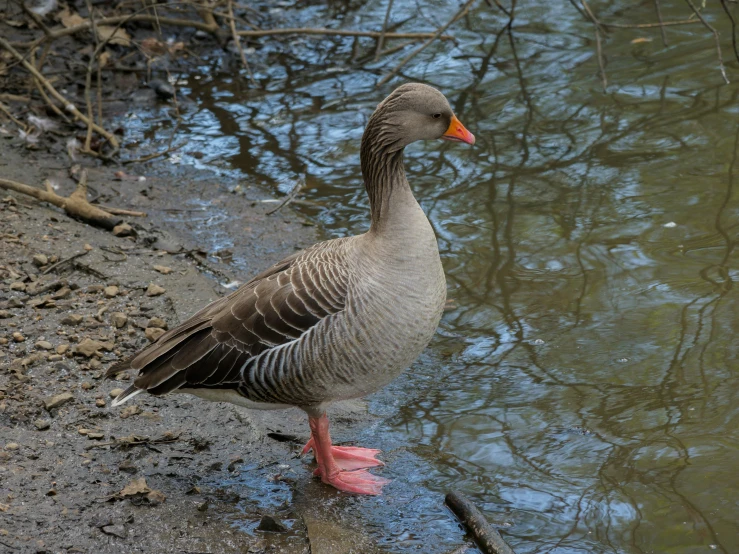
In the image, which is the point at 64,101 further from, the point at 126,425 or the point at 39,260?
the point at 126,425

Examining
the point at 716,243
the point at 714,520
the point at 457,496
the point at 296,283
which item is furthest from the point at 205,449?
the point at 716,243

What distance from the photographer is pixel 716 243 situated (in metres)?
6.61

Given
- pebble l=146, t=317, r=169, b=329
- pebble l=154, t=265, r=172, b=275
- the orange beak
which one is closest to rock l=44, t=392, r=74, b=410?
pebble l=146, t=317, r=169, b=329

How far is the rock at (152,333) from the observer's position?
18.6 feet

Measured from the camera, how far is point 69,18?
1039 cm

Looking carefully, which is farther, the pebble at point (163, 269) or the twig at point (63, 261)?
the pebble at point (163, 269)

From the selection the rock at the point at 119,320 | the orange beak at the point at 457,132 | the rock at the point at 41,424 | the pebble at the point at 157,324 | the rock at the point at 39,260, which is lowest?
the pebble at the point at 157,324

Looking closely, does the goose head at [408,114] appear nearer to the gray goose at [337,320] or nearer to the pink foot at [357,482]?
the gray goose at [337,320]

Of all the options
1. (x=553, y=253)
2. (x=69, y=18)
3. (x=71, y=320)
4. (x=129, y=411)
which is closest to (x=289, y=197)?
(x=553, y=253)

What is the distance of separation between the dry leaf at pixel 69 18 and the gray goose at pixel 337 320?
690 centimetres

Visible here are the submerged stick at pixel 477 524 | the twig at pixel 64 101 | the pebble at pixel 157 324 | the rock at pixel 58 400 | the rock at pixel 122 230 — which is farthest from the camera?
the twig at pixel 64 101

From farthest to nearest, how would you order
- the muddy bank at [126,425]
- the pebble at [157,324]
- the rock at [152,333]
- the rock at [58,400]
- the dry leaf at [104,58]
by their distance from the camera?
the dry leaf at [104,58]
the pebble at [157,324]
the rock at [152,333]
the rock at [58,400]
the muddy bank at [126,425]

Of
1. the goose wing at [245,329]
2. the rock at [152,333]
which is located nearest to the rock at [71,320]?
the rock at [152,333]

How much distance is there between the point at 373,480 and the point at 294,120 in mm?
5640
